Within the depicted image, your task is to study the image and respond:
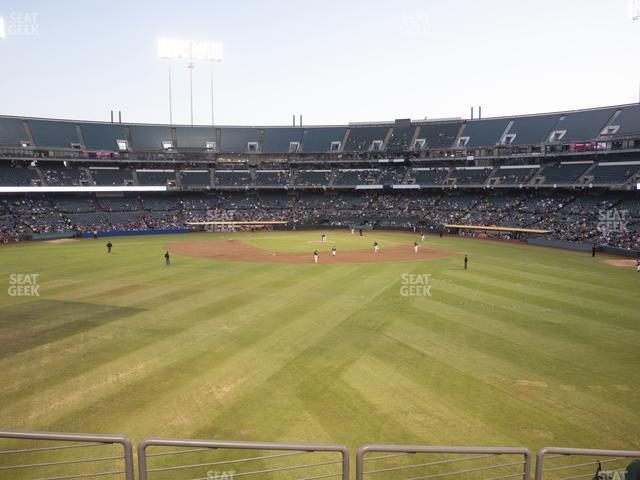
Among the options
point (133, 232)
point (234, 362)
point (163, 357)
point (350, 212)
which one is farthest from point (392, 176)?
point (163, 357)

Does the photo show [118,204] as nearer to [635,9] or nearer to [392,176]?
[392,176]

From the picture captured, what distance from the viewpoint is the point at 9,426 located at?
38.1 ft

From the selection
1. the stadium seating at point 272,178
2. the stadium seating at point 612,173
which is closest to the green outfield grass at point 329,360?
the stadium seating at point 612,173

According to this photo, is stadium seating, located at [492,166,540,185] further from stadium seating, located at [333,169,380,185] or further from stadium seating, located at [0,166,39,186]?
stadium seating, located at [0,166,39,186]

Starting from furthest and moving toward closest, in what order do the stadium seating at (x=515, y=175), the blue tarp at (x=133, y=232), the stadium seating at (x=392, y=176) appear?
the stadium seating at (x=392, y=176) → the stadium seating at (x=515, y=175) → the blue tarp at (x=133, y=232)

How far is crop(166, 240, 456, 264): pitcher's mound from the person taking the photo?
4206cm

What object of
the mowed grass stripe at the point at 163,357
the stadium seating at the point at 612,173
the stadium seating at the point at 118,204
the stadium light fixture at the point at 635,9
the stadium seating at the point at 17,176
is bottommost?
the mowed grass stripe at the point at 163,357

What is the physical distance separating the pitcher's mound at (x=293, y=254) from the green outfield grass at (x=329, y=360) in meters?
10.1

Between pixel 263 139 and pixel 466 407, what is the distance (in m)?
90.1

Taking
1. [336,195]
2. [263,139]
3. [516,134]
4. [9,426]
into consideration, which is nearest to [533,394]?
[9,426]

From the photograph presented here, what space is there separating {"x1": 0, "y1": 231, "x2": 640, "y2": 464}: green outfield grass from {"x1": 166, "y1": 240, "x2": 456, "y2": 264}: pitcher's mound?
1013 centimetres

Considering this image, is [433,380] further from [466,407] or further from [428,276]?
[428,276]

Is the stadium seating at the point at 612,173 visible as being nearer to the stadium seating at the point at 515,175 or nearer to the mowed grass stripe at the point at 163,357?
the stadium seating at the point at 515,175

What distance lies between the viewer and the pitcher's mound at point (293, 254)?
4206cm
